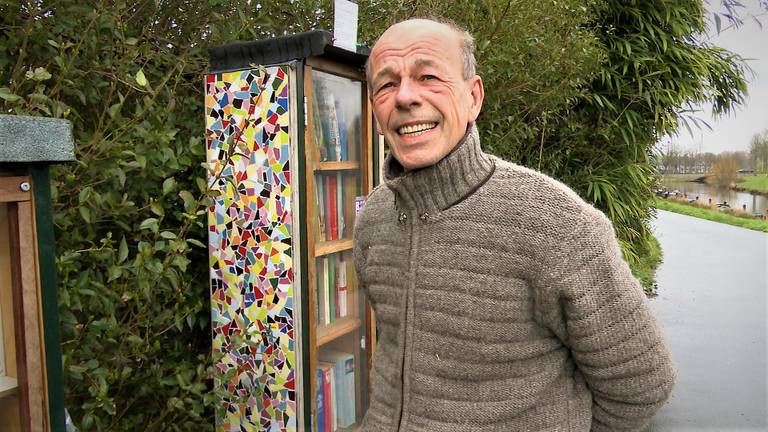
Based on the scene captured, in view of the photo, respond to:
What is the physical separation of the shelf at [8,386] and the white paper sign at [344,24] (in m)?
1.41

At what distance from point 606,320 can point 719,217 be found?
15.9ft

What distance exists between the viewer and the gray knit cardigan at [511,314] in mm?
1062

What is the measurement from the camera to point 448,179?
3.71ft

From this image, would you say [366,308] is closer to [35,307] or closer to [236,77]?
[236,77]

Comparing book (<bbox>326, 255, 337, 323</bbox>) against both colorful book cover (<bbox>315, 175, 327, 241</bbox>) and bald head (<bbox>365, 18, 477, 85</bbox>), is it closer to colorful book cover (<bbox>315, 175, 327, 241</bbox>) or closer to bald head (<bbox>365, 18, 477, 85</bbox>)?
colorful book cover (<bbox>315, 175, 327, 241</bbox>)

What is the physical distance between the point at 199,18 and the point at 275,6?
318mm

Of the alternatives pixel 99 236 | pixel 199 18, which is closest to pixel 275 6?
pixel 199 18

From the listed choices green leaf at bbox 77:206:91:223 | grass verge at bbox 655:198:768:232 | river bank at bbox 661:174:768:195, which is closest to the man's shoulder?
green leaf at bbox 77:206:91:223

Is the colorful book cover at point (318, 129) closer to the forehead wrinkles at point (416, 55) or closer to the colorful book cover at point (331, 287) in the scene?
the colorful book cover at point (331, 287)

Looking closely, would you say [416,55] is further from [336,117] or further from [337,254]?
[337,254]

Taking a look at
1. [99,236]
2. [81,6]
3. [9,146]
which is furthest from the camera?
[99,236]

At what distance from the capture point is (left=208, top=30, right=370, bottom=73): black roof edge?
6.72 feet

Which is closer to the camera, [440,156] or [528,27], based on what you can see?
[440,156]

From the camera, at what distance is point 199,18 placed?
7.63 ft
